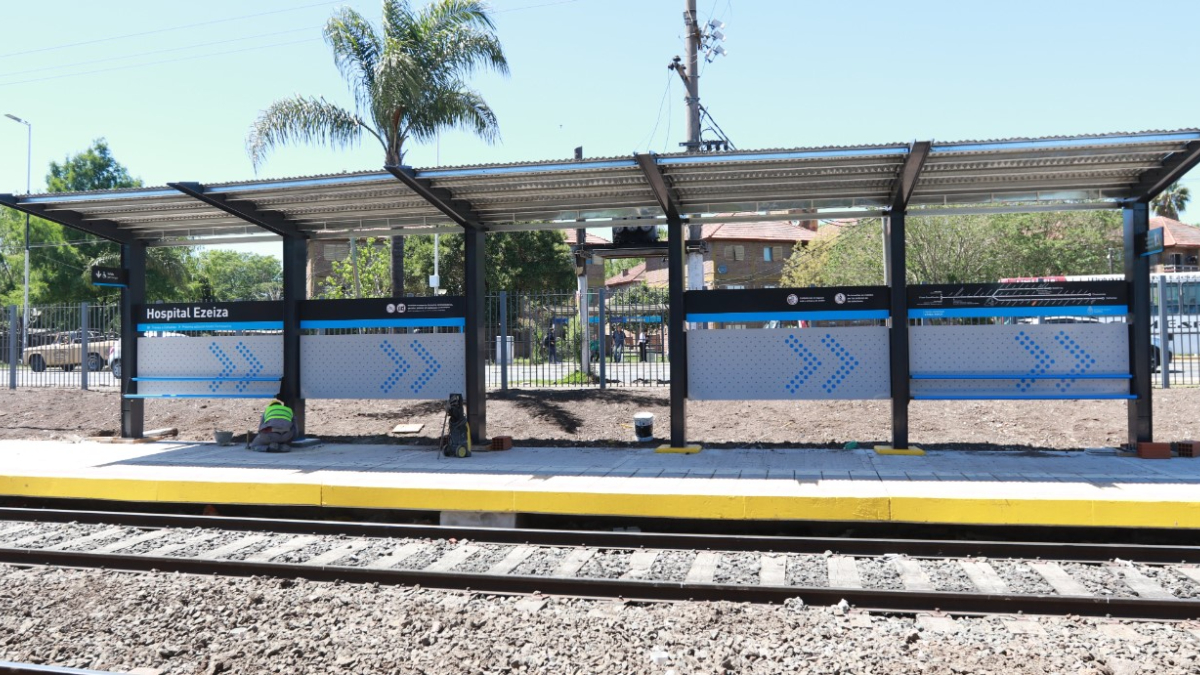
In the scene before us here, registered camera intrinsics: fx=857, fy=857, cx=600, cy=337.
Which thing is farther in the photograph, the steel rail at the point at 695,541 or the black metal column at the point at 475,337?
the black metal column at the point at 475,337

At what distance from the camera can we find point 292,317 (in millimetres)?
12062

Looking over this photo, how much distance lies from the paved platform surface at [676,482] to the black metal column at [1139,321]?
1.89ft

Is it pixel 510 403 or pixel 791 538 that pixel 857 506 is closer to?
pixel 791 538

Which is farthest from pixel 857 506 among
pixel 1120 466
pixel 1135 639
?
pixel 1120 466

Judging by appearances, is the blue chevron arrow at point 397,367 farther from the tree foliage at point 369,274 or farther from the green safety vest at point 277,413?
the tree foliage at point 369,274

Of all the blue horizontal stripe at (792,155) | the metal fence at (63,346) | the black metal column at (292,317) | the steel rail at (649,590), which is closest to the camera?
the steel rail at (649,590)

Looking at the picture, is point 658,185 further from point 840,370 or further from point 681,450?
point 681,450

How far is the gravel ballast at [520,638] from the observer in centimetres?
479

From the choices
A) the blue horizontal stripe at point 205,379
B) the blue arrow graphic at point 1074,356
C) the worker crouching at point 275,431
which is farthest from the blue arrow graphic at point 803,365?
the blue horizontal stripe at point 205,379

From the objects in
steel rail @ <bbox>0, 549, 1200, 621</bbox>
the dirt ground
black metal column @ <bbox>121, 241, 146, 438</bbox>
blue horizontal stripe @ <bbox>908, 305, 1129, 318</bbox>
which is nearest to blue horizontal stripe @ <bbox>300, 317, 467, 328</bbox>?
the dirt ground

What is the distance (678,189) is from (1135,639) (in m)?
6.82

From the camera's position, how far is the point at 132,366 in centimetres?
1282

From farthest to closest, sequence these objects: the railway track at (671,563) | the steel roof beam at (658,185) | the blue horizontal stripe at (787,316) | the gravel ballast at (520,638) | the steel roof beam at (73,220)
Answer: the steel roof beam at (73,220) < the blue horizontal stripe at (787,316) < the steel roof beam at (658,185) < the railway track at (671,563) < the gravel ballast at (520,638)

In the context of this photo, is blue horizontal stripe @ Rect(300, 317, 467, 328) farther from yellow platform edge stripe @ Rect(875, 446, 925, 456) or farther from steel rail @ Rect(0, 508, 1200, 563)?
yellow platform edge stripe @ Rect(875, 446, 925, 456)
